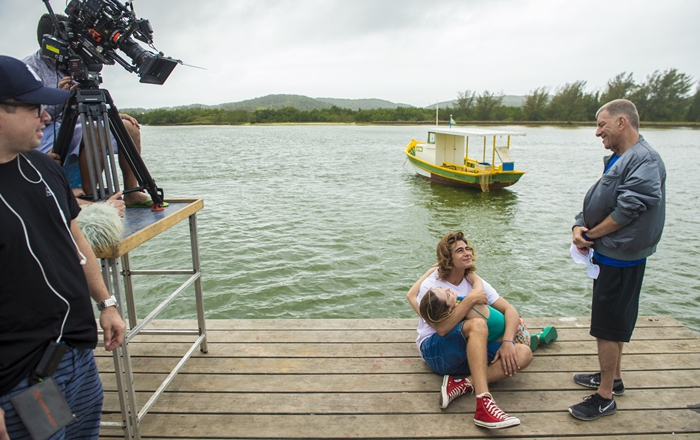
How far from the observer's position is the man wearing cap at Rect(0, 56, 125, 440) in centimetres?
124

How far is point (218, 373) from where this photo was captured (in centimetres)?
270

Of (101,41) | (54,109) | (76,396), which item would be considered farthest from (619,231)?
(54,109)

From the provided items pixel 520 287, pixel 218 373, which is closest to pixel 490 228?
pixel 520 287

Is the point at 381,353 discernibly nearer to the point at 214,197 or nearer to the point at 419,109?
the point at 214,197

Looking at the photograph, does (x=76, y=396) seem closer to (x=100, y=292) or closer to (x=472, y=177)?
(x=100, y=292)

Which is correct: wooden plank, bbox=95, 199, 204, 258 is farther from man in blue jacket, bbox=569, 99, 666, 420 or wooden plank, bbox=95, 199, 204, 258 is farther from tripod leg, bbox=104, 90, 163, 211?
man in blue jacket, bbox=569, 99, 666, 420

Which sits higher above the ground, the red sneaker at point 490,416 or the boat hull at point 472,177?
the red sneaker at point 490,416

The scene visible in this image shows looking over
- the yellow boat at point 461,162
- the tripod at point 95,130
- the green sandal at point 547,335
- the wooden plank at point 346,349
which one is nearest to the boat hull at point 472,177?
the yellow boat at point 461,162

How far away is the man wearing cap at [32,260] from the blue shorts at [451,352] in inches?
72.6

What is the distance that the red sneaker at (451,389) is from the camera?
2.40 meters

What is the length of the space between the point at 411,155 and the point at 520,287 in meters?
12.9

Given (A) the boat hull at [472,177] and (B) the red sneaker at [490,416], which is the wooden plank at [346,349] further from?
(A) the boat hull at [472,177]

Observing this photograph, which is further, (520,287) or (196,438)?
(520,287)

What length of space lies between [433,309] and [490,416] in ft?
2.07
